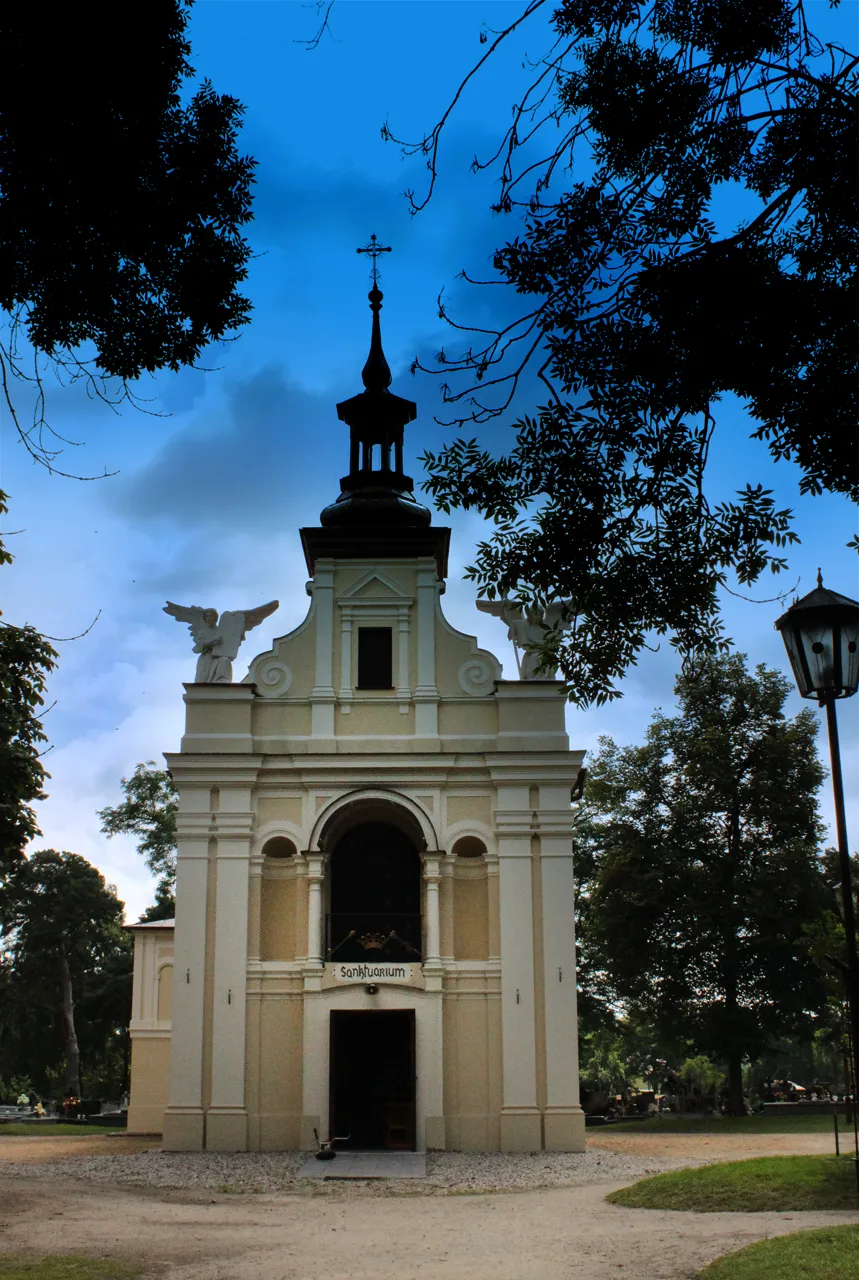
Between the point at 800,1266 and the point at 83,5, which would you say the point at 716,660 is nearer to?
the point at 800,1266

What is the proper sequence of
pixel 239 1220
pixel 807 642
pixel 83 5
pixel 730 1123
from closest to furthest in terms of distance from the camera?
pixel 83 5
pixel 807 642
pixel 239 1220
pixel 730 1123

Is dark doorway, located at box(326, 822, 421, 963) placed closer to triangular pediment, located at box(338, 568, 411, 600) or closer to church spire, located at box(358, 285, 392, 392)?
triangular pediment, located at box(338, 568, 411, 600)

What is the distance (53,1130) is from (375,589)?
17518 mm

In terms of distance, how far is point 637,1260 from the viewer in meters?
11.5

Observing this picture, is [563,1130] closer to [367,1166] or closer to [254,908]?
[367,1166]

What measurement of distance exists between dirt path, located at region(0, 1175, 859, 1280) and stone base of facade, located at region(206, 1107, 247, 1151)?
282 inches

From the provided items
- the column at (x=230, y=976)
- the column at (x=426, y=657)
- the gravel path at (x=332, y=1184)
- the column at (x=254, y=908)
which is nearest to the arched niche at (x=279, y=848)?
the column at (x=254, y=908)

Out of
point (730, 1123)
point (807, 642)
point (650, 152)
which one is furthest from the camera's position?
point (730, 1123)

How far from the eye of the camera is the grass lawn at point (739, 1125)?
101 ft

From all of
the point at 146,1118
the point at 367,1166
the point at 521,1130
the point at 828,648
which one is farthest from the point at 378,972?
the point at 828,648

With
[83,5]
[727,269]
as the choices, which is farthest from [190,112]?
[727,269]

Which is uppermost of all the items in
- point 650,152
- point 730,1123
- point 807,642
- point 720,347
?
point 650,152

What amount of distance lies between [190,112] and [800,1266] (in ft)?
30.9

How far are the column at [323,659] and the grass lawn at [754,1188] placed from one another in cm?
1252
